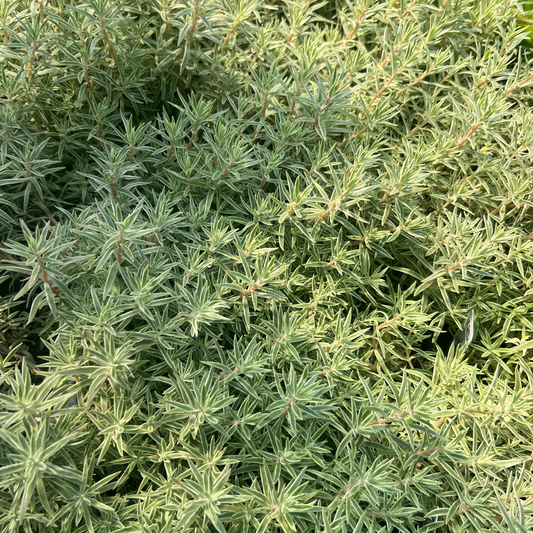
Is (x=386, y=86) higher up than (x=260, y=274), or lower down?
higher up

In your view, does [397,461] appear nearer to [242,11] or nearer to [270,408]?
[270,408]

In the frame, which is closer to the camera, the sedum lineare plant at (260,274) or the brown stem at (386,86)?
the sedum lineare plant at (260,274)

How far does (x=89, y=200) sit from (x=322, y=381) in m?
1.09

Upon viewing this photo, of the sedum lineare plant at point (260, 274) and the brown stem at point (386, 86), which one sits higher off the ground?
the brown stem at point (386, 86)

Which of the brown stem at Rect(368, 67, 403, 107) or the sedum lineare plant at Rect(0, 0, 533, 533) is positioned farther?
the brown stem at Rect(368, 67, 403, 107)

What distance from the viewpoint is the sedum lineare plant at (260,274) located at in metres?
1.40

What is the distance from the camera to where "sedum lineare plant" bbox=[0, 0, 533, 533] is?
1.40 metres

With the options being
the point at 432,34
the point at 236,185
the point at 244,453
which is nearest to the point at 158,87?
the point at 236,185

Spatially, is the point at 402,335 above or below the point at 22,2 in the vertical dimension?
below

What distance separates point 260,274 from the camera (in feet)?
5.15

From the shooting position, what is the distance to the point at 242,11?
1.92 metres

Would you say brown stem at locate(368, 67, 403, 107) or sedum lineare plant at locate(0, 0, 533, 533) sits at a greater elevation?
brown stem at locate(368, 67, 403, 107)

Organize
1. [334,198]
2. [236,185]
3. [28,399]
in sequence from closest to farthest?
[28,399] < [334,198] < [236,185]

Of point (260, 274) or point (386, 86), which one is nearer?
point (260, 274)
